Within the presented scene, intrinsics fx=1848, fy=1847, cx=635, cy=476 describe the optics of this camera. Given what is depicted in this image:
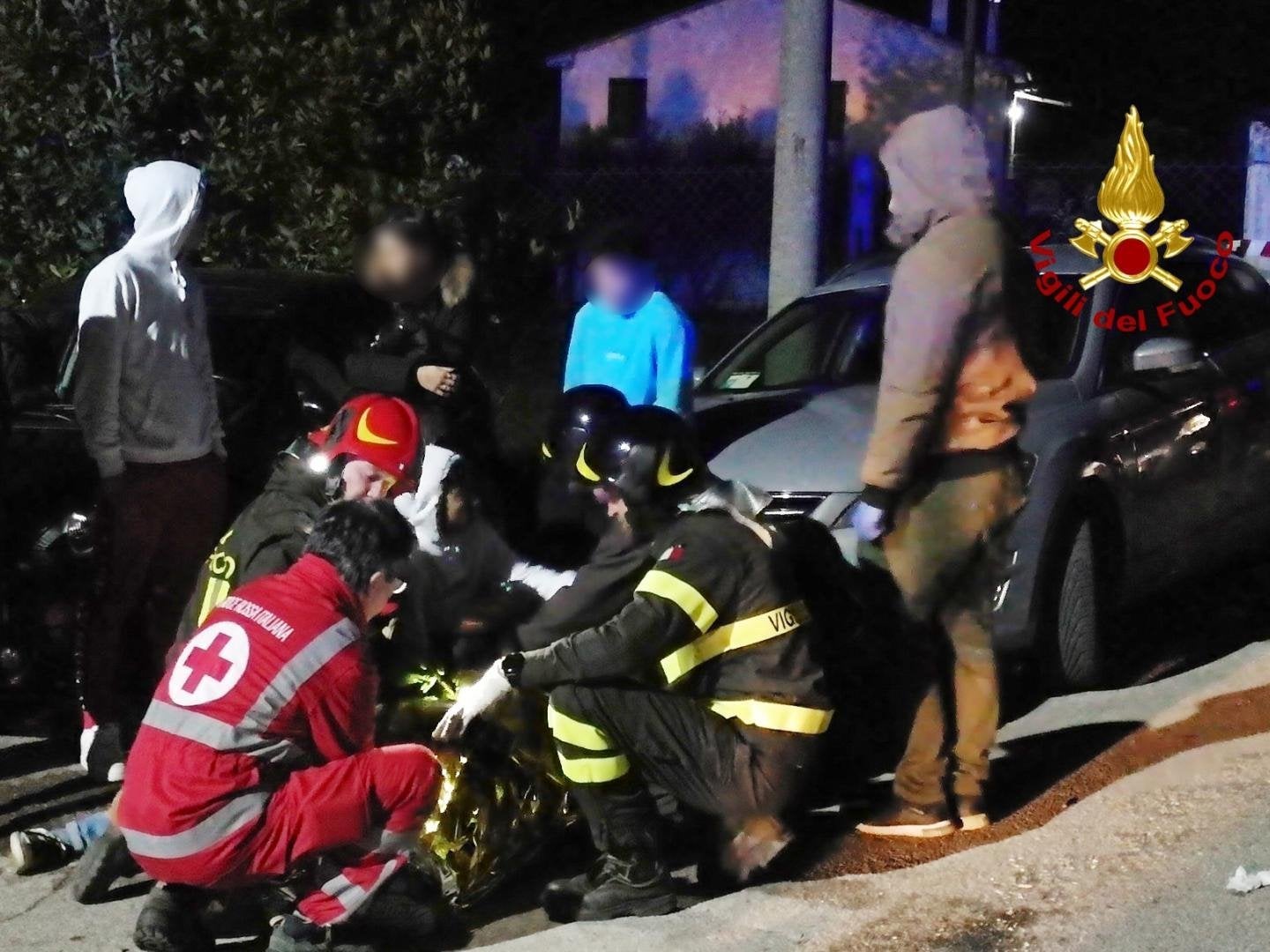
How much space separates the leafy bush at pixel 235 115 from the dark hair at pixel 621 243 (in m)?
4.30

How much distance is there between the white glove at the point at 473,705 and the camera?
14.6ft

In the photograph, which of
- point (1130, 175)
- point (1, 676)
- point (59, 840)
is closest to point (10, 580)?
point (1, 676)

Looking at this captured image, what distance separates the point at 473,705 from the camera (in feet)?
14.6

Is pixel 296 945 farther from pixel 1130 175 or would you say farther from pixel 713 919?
pixel 1130 175

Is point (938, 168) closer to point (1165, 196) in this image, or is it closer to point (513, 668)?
point (513, 668)

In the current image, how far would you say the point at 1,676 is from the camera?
607 cm

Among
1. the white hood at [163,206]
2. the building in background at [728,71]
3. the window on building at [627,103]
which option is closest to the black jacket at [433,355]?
the white hood at [163,206]

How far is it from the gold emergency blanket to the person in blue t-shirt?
5.48ft

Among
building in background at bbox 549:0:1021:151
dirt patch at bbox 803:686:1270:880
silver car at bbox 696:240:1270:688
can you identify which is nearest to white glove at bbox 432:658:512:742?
dirt patch at bbox 803:686:1270:880

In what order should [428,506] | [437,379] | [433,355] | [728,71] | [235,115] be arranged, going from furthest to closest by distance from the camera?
[728,71] → [235,115] → [433,355] → [437,379] → [428,506]

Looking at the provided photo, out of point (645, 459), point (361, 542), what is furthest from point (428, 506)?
point (361, 542)

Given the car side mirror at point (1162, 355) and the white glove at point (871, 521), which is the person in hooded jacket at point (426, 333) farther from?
the car side mirror at point (1162, 355)

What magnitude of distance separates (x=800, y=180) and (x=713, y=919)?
4.05 meters

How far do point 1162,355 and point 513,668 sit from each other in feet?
10.2
